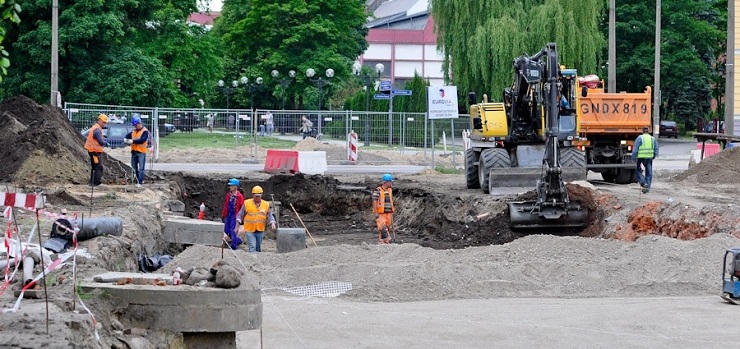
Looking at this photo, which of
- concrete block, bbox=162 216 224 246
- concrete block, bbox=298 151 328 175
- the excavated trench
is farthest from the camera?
concrete block, bbox=298 151 328 175

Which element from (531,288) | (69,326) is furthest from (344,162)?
(69,326)

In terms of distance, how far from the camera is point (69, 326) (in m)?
9.10

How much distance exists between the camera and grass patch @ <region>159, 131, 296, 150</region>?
151 ft

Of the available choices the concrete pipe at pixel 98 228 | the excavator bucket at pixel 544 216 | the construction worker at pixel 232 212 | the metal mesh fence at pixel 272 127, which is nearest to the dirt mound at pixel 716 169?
the metal mesh fence at pixel 272 127

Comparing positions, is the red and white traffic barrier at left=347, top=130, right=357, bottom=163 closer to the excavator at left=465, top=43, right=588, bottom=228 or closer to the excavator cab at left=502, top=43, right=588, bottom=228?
the excavator at left=465, top=43, right=588, bottom=228

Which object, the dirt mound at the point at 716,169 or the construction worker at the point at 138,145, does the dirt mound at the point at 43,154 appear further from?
the dirt mound at the point at 716,169

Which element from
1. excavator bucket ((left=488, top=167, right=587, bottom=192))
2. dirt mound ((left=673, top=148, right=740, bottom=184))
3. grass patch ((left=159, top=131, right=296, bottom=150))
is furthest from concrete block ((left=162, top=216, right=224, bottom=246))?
grass patch ((left=159, top=131, right=296, bottom=150))

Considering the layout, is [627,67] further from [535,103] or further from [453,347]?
[453,347]

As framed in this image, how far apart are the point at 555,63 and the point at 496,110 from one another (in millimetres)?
5903

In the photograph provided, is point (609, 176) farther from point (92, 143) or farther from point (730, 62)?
point (92, 143)

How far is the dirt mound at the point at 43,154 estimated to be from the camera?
82.8 ft

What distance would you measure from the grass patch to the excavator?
53.4ft

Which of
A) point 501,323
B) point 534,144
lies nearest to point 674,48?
point 534,144

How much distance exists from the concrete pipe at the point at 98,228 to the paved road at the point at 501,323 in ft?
7.26
